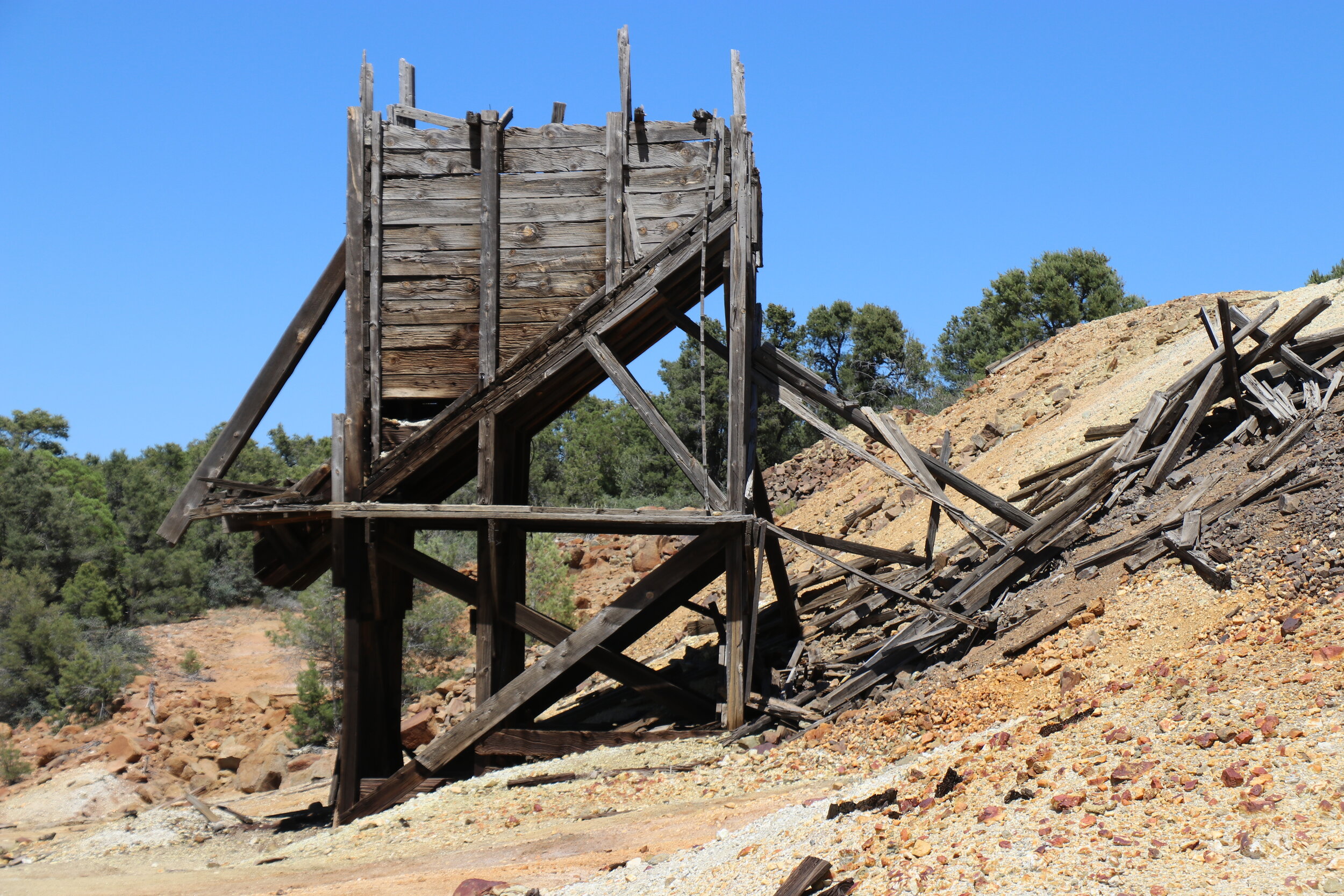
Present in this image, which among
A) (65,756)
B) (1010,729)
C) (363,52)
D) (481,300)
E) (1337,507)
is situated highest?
(363,52)

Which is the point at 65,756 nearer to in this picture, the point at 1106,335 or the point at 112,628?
the point at 112,628

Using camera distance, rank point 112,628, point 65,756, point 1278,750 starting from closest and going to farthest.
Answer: point 1278,750 < point 65,756 < point 112,628

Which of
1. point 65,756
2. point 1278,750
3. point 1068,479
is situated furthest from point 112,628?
point 1278,750

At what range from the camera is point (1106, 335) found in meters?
26.7

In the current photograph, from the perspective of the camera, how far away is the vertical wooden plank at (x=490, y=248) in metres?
9.95

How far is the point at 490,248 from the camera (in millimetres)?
9977

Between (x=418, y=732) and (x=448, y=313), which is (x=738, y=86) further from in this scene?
(x=418, y=732)

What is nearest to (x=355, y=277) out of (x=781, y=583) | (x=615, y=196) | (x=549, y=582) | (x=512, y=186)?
(x=512, y=186)

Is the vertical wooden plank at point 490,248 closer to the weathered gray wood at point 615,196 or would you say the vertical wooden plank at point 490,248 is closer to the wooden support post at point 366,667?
the weathered gray wood at point 615,196

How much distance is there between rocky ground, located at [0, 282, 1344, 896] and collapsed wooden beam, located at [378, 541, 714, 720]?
58 centimetres

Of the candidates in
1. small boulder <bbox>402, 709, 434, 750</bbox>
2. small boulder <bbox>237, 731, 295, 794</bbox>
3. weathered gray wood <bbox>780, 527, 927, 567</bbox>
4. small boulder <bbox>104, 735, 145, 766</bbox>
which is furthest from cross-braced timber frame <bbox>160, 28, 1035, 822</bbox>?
small boulder <bbox>104, 735, 145, 766</bbox>

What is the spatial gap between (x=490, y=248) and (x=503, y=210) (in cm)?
37

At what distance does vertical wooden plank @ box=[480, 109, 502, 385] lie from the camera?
9953 millimetres

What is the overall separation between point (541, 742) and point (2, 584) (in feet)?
69.1
